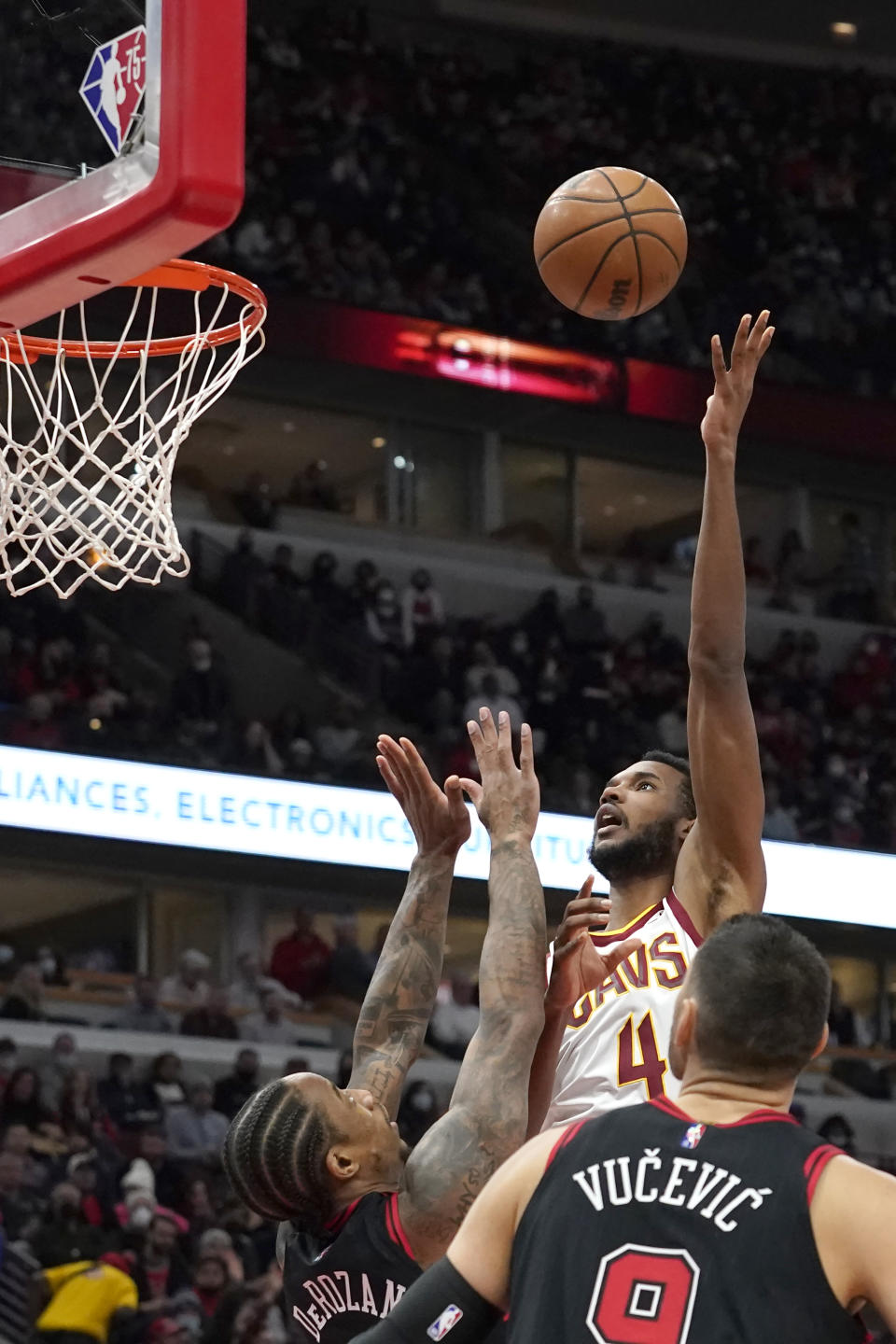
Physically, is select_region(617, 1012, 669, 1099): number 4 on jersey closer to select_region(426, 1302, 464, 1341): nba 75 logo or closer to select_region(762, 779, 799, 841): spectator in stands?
select_region(426, 1302, 464, 1341): nba 75 logo

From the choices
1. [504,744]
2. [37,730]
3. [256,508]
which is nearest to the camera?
[504,744]

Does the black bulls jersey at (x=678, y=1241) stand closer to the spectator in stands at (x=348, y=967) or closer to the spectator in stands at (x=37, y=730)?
the spectator in stands at (x=37, y=730)

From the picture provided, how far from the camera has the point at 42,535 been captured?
15.4ft

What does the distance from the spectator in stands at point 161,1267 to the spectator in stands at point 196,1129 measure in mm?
1047

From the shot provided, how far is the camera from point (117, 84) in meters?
3.57

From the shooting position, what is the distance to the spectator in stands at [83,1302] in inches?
331

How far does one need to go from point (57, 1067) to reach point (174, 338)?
6.47 m

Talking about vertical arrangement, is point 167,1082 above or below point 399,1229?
below

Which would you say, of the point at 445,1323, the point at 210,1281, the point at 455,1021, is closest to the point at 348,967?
the point at 455,1021

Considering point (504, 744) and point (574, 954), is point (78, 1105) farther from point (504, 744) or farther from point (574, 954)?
point (504, 744)

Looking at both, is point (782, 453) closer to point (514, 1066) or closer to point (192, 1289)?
point (192, 1289)

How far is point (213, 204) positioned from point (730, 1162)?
1.77m

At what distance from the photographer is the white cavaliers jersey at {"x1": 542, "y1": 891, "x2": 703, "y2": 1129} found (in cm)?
351

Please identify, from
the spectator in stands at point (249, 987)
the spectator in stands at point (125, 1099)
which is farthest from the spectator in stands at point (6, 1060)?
the spectator in stands at point (249, 987)
